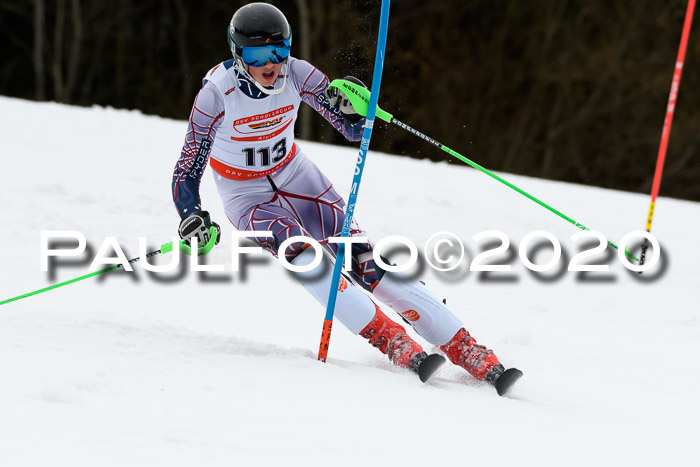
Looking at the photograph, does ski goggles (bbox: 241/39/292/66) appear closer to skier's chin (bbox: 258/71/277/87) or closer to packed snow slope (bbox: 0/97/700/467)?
skier's chin (bbox: 258/71/277/87)

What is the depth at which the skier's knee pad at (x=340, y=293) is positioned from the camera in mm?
3236

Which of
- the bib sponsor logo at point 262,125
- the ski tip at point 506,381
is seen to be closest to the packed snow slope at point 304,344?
the ski tip at point 506,381

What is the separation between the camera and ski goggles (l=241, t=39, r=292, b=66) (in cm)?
330

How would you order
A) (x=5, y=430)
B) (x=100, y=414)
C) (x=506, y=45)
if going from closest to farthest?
(x=5, y=430)
(x=100, y=414)
(x=506, y=45)

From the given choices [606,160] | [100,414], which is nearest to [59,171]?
[100,414]

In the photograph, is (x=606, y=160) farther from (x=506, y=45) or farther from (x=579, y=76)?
(x=506, y=45)

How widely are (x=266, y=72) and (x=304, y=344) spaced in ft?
4.62

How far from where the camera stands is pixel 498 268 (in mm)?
5691

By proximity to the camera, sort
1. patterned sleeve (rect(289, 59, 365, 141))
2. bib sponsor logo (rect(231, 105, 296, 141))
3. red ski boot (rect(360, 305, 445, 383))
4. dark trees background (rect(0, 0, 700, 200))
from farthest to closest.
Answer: dark trees background (rect(0, 0, 700, 200)) < patterned sleeve (rect(289, 59, 365, 141)) < bib sponsor logo (rect(231, 105, 296, 141)) < red ski boot (rect(360, 305, 445, 383))

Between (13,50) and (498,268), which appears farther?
(13,50)

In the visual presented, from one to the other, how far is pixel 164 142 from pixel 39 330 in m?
5.51

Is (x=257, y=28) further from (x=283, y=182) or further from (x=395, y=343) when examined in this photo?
(x=395, y=343)

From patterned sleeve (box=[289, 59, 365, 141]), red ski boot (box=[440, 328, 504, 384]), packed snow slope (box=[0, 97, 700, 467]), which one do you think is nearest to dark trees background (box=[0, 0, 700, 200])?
packed snow slope (box=[0, 97, 700, 467])

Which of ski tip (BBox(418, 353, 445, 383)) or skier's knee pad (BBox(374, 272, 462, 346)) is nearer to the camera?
ski tip (BBox(418, 353, 445, 383))
